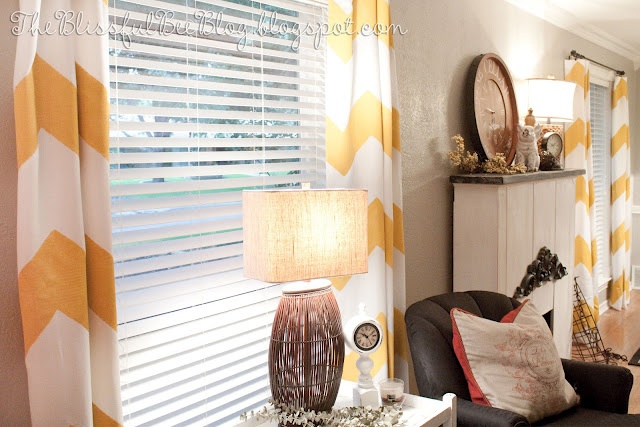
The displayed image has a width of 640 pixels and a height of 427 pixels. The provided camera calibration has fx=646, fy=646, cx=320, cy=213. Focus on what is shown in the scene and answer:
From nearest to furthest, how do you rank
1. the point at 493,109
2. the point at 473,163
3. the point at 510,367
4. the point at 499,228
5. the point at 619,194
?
the point at 510,367 → the point at 499,228 → the point at 473,163 → the point at 493,109 → the point at 619,194

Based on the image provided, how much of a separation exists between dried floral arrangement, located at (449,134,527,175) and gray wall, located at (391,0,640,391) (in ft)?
0.21

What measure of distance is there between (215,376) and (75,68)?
1092 mm

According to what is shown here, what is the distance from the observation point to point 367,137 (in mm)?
2434

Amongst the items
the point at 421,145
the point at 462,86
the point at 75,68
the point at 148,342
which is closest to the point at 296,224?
the point at 148,342

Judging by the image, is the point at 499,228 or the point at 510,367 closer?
the point at 510,367

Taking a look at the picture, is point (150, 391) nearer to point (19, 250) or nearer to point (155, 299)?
point (155, 299)

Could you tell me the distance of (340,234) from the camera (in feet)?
6.02

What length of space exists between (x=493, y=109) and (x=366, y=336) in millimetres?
2072

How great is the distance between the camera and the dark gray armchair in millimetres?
2270

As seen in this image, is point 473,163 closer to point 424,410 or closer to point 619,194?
point 424,410

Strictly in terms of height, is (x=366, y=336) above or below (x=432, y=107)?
below

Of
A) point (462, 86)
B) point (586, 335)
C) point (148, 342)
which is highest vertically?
point (462, 86)

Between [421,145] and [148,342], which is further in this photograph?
[421,145]

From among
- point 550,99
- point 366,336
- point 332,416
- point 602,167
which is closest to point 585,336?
point 602,167
